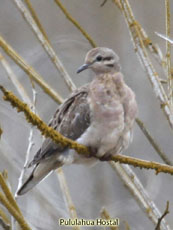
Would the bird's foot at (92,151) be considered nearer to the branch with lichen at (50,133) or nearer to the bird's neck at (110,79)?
the branch with lichen at (50,133)

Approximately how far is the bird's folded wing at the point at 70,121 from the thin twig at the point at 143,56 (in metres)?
0.34

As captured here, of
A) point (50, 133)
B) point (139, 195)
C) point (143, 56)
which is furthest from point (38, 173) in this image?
point (50, 133)

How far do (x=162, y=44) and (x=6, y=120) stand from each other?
133 centimetres

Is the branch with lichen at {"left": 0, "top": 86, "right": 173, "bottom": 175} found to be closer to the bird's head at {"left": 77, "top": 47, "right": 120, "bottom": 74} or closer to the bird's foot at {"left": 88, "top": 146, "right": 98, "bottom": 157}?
the bird's foot at {"left": 88, "top": 146, "right": 98, "bottom": 157}

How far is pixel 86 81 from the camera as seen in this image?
4734 millimetres

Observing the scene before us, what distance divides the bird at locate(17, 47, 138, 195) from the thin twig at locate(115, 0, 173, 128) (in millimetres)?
212

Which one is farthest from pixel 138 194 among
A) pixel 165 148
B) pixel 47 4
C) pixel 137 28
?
pixel 47 4

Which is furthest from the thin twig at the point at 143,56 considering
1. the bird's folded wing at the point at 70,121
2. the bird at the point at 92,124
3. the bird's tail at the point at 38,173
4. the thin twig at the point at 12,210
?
the thin twig at the point at 12,210

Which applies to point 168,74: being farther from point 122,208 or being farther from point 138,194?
point 122,208

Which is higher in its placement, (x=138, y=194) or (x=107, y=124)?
(x=107, y=124)

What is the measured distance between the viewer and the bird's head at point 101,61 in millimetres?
3121

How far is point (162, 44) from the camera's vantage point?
4707 millimetres

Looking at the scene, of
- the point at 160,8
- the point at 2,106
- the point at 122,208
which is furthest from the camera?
the point at 160,8

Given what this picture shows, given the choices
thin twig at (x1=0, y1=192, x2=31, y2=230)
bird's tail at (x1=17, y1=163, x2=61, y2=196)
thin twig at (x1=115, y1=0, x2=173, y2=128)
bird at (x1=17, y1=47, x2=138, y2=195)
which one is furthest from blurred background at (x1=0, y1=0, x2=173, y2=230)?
thin twig at (x1=0, y1=192, x2=31, y2=230)
